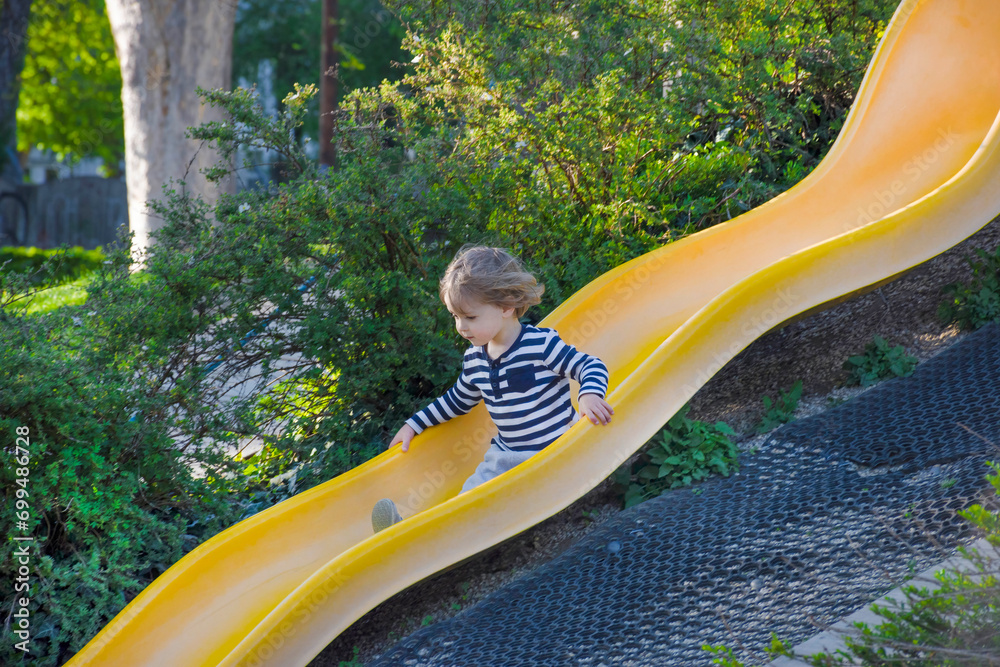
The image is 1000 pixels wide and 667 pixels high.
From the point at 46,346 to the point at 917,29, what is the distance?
5.69 meters

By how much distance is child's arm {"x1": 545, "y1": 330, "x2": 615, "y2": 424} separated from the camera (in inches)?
133

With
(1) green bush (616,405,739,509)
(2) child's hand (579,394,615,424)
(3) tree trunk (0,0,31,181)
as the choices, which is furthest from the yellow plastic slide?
(3) tree trunk (0,0,31,181)

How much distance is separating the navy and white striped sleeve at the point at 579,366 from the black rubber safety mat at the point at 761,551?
0.61 metres

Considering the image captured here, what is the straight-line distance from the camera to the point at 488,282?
11.8 feet

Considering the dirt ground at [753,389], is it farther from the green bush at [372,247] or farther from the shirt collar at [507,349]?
the shirt collar at [507,349]

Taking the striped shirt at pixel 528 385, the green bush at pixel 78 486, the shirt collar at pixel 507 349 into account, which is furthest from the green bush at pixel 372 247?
the shirt collar at pixel 507 349

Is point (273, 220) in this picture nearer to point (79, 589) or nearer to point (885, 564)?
point (79, 589)

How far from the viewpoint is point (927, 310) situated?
187 inches

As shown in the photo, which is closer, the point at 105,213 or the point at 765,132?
the point at 765,132

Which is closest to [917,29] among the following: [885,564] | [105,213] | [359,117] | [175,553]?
[359,117]

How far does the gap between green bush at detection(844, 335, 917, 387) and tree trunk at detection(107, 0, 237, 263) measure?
7.92m

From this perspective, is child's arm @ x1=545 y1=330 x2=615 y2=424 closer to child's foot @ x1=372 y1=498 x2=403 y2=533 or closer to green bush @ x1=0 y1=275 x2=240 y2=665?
child's foot @ x1=372 y1=498 x2=403 y2=533

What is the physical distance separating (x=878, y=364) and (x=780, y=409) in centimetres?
61

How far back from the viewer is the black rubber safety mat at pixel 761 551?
8.97 feet
